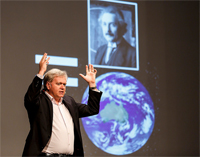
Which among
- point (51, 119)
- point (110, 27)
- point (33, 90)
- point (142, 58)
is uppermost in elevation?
point (110, 27)

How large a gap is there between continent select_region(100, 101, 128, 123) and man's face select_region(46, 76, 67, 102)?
1.68 metres

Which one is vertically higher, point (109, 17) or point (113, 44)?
point (109, 17)

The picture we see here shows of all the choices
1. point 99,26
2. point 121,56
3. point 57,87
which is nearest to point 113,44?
point 121,56

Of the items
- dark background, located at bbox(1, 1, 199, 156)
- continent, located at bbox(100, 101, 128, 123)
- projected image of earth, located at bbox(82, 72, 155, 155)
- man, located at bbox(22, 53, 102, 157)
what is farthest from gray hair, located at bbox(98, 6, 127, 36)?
man, located at bbox(22, 53, 102, 157)

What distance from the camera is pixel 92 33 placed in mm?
4371

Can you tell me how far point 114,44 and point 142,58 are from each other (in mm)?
484

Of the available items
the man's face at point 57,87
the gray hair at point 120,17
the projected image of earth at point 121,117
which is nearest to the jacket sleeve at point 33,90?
the man's face at point 57,87

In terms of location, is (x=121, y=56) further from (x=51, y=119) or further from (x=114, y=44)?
(x=51, y=119)

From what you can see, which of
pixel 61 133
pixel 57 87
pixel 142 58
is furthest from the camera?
pixel 142 58

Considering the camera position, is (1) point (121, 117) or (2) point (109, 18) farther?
(2) point (109, 18)

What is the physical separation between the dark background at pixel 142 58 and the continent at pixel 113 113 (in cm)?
37

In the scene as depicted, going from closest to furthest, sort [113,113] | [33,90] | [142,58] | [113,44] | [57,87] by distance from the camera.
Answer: [33,90] → [57,87] → [113,113] → [113,44] → [142,58]

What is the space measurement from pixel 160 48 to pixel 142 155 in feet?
5.29

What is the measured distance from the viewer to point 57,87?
2680 mm
